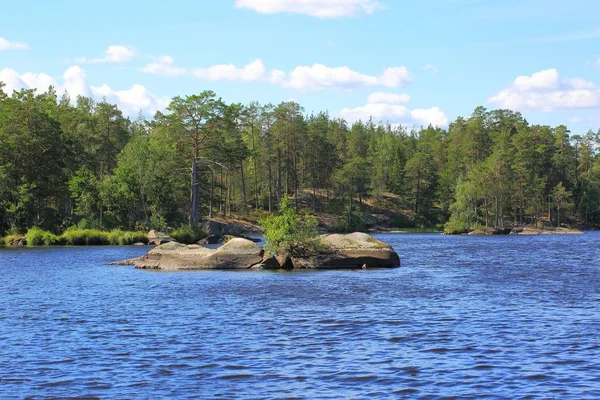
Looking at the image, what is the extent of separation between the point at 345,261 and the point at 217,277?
871 centimetres

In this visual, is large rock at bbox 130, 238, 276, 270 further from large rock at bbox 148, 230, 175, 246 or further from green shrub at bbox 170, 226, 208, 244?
green shrub at bbox 170, 226, 208, 244

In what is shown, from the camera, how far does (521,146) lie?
14600 centimetres

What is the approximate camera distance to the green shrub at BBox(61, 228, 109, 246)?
248ft

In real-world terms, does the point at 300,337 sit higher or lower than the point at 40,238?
lower

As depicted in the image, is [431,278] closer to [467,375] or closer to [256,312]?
[256,312]

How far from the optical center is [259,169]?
14350 centimetres

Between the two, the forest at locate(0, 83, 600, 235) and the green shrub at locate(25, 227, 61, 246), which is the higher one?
the forest at locate(0, 83, 600, 235)

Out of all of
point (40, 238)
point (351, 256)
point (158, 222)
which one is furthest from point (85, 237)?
point (351, 256)

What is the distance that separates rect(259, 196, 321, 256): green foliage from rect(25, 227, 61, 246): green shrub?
3776 cm

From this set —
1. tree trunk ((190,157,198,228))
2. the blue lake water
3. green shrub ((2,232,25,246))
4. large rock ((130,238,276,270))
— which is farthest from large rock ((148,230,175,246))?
the blue lake water

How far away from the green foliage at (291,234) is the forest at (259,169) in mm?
40027

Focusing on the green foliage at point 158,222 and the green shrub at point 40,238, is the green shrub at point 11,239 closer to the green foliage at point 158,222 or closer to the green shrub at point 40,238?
the green shrub at point 40,238

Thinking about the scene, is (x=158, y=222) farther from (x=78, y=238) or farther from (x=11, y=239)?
(x=11, y=239)

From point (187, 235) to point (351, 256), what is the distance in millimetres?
38250
